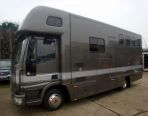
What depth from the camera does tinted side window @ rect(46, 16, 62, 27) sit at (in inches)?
215

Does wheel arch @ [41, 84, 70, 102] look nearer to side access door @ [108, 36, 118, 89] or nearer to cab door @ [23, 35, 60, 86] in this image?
cab door @ [23, 35, 60, 86]

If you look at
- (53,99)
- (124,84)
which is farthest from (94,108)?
(124,84)

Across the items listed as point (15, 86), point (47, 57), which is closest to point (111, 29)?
point (47, 57)

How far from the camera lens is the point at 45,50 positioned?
5.39 meters

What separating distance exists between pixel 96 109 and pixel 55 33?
290cm

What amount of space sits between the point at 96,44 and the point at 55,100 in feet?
9.10

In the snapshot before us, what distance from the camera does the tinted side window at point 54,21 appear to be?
5.46 meters

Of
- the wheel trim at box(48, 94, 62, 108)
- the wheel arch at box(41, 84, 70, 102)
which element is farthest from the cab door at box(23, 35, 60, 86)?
the wheel trim at box(48, 94, 62, 108)

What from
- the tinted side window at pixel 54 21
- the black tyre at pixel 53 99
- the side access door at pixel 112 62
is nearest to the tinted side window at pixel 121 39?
the side access door at pixel 112 62

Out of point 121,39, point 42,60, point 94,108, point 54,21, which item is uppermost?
point 54,21

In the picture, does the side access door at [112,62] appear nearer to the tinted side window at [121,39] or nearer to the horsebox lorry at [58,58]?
the horsebox lorry at [58,58]

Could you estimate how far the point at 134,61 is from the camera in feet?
32.6

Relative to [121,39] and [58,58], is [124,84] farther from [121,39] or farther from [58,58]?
[58,58]

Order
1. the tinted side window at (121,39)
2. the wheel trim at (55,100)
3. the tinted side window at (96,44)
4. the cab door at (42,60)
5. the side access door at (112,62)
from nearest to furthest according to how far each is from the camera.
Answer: the cab door at (42,60) → the wheel trim at (55,100) → the tinted side window at (96,44) → the side access door at (112,62) → the tinted side window at (121,39)
